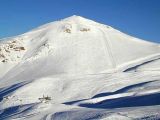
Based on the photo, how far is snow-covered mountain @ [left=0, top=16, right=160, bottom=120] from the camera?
22.2 meters

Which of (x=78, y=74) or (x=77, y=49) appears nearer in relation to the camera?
(x=78, y=74)

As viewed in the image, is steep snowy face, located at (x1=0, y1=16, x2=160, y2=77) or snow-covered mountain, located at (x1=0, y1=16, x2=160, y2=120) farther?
steep snowy face, located at (x1=0, y1=16, x2=160, y2=77)

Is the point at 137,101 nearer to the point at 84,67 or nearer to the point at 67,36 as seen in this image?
the point at 84,67

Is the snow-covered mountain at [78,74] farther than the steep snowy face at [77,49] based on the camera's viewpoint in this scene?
No

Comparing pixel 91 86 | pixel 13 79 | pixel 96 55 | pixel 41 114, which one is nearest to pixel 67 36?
pixel 96 55

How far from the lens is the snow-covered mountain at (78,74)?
22.2m

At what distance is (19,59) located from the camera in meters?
54.6

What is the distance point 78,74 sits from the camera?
4547 centimetres

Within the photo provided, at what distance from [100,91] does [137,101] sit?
33.9 ft

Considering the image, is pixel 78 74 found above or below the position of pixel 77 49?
below

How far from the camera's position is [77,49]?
55125mm

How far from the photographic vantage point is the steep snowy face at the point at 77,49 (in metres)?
49.0

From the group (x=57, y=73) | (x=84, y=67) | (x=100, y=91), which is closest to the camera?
(x=100, y=91)

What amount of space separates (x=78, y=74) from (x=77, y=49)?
1013 centimetres
